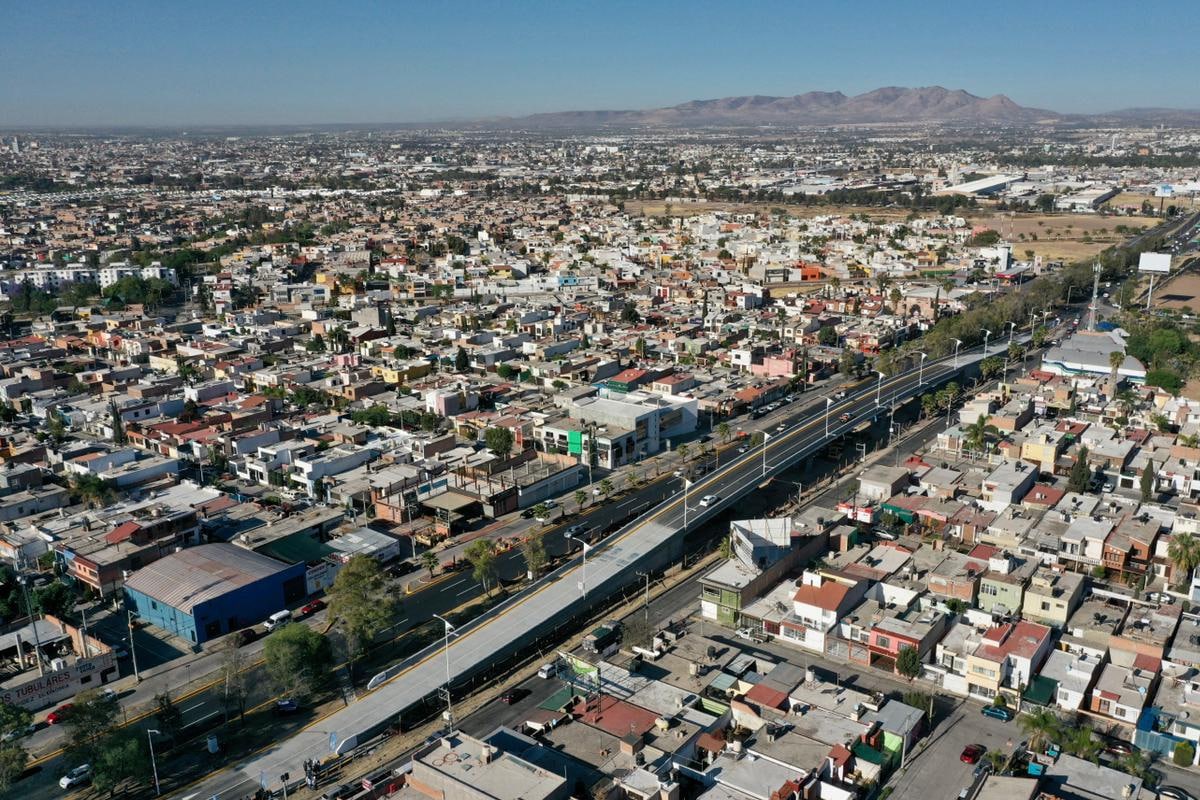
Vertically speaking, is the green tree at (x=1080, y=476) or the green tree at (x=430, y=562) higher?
the green tree at (x=1080, y=476)

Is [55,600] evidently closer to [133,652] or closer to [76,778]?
[133,652]

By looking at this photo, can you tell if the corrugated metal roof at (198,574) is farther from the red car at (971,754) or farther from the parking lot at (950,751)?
the red car at (971,754)

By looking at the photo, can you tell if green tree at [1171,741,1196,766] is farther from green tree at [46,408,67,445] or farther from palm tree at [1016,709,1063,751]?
green tree at [46,408,67,445]

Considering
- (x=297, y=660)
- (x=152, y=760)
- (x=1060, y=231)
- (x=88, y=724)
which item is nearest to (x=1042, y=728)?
(x=297, y=660)

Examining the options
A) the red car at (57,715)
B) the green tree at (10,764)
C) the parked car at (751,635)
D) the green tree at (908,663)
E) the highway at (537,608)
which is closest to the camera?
the green tree at (10,764)

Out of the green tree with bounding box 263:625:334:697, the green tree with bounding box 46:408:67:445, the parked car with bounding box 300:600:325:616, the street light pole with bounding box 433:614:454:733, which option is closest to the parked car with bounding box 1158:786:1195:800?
the street light pole with bounding box 433:614:454:733

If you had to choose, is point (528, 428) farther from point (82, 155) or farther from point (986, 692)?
point (82, 155)

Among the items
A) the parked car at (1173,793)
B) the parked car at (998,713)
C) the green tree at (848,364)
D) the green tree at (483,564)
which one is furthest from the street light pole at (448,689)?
the green tree at (848,364)

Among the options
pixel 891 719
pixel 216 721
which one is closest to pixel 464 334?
pixel 216 721
